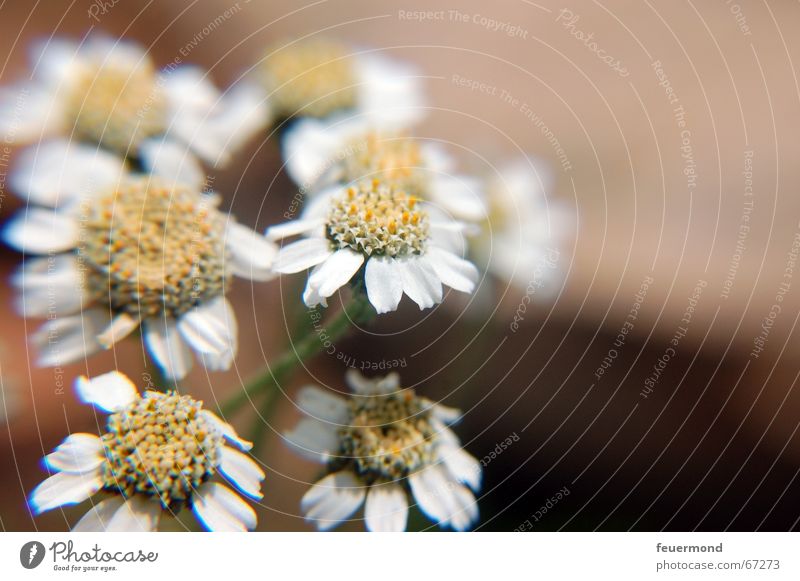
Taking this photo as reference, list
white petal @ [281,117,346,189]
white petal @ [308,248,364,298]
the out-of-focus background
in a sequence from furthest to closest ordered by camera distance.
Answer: the out-of-focus background
white petal @ [281,117,346,189]
white petal @ [308,248,364,298]

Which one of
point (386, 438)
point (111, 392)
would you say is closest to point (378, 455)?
point (386, 438)

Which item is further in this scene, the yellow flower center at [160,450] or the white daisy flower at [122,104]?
the white daisy flower at [122,104]

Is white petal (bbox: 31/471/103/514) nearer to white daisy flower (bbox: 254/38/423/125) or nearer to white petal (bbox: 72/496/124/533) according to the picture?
white petal (bbox: 72/496/124/533)

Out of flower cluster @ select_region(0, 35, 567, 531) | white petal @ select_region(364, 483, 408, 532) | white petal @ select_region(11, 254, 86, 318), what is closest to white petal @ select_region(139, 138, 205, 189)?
flower cluster @ select_region(0, 35, 567, 531)

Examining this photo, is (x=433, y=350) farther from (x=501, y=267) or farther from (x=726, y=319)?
(x=726, y=319)

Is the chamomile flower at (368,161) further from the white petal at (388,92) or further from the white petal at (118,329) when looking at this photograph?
the white petal at (118,329)

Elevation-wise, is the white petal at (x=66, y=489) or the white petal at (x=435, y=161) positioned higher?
the white petal at (x=435, y=161)

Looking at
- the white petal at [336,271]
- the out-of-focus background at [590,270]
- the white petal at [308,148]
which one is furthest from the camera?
the out-of-focus background at [590,270]

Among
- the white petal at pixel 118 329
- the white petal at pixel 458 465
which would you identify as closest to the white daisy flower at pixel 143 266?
the white petal at pixel 118 329
